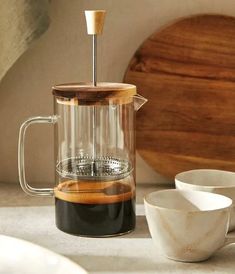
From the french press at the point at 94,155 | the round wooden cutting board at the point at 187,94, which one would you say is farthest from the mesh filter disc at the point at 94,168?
the round wooden cutting board at the point at 187,94

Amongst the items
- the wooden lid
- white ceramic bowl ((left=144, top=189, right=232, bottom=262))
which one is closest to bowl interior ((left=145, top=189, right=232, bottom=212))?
white ceramic bowl ((left=144, top=189, right=232, bottom=262))

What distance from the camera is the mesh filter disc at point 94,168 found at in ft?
2.78

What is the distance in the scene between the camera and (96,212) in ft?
2.71

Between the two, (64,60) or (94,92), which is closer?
(94,92)

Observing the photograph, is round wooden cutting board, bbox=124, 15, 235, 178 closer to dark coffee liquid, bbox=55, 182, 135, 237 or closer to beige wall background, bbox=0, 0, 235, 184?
beige wall background, bbox=0, 0, 235, 184

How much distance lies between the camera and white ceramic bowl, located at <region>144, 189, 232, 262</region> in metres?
0.73

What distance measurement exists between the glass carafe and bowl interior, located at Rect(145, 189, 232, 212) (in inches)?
2.1

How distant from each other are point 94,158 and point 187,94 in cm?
21

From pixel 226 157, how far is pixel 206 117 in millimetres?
68

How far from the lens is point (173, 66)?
3.33ft

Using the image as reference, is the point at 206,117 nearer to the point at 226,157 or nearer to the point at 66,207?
the point at 226,157

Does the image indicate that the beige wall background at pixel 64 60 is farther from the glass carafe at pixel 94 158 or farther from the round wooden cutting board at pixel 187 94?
the glass carafe at pixel 94 158

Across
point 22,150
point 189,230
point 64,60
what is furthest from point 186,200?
point 64,60

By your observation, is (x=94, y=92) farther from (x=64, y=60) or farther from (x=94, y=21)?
(x=64, y=60)
